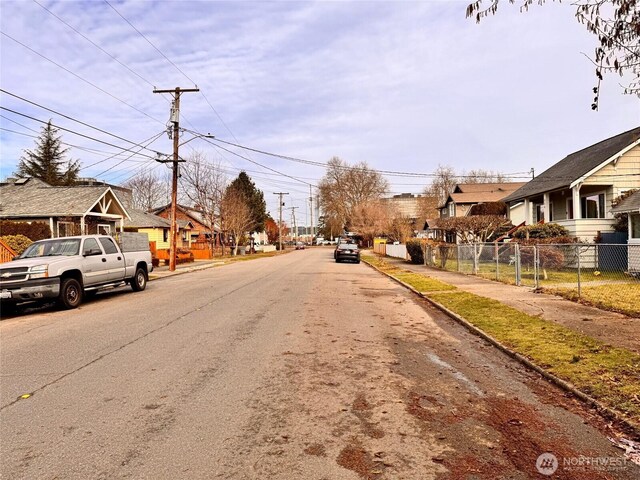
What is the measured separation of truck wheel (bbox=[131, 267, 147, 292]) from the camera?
1619cm

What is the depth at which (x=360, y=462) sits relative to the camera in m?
3.67

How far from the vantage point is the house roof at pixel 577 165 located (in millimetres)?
23734

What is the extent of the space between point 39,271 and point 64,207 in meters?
16.8

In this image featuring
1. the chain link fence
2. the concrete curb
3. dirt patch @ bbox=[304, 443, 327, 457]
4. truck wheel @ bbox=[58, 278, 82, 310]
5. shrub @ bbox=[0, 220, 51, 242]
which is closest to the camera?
dirt patch @ bbox=[304, 443, 327, 457]

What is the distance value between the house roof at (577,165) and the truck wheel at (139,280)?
804 inches

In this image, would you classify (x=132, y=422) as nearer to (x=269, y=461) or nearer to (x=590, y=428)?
(x=269, y=461)

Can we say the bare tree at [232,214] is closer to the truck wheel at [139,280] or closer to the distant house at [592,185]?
the distant house at [592,185]

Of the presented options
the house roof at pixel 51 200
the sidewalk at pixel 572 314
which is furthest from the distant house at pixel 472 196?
the sidewalk at pixel 572 314

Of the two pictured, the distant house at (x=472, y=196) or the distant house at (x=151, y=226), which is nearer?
the distant house at (x=151, y=226)

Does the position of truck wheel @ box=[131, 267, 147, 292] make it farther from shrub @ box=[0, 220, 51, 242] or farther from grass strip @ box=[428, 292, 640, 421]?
grass strip @ box=[428, 292, 640, 421]

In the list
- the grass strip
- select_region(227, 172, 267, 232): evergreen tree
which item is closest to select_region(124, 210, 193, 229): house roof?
select_region(227, 172, 267, 232): evergreen tree

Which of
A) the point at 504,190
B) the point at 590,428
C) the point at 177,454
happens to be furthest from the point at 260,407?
the point at 504,190

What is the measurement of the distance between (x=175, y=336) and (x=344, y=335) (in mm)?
3000

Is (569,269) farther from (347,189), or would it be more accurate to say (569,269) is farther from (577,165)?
(347,189)
